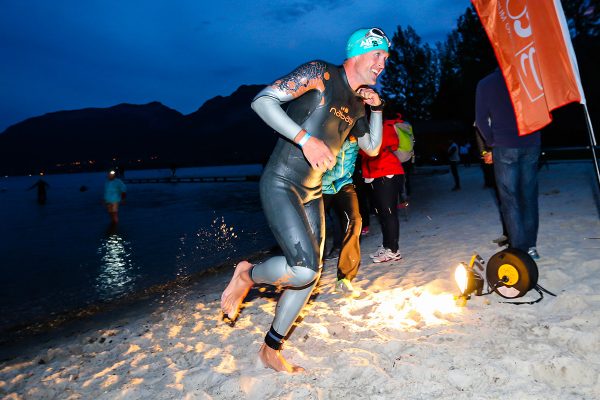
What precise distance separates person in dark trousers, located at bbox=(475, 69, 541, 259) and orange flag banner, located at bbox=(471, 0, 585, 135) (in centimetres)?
39

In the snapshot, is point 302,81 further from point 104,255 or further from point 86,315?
point 104,255

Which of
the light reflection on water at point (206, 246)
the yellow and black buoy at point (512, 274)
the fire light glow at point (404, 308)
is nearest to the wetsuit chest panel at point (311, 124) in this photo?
the fire light glow at point (404, 308)

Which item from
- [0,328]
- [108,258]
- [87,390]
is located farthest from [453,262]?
[108,258]

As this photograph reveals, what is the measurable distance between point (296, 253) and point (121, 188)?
13092mm

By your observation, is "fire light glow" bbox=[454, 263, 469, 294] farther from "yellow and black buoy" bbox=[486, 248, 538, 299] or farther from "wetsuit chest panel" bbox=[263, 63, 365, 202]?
"wetsuit chest panel" bbox=[263, 63, 365, 202]

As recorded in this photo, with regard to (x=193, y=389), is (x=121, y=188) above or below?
above

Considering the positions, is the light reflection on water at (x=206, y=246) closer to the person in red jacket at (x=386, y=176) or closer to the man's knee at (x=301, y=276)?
the person in red jacket at (x=386, y=176)

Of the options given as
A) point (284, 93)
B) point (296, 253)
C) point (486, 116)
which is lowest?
point (296, 253)

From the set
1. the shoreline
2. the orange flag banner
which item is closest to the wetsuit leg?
the orange flag banner

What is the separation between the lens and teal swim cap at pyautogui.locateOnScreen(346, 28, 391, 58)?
2904 mm

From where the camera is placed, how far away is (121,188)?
46.2 ft

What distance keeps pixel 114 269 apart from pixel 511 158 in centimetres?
782

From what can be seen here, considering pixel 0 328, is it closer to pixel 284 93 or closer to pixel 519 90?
pixel 284 93

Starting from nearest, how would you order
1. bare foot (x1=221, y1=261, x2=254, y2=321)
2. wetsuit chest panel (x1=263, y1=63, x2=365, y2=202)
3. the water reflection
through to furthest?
wetsuit chest panel (x1=263, y1=63, x2=365, y2=202) < bare foot (x1=221, y1=261, x2=254, y2=321) < the water reflection
